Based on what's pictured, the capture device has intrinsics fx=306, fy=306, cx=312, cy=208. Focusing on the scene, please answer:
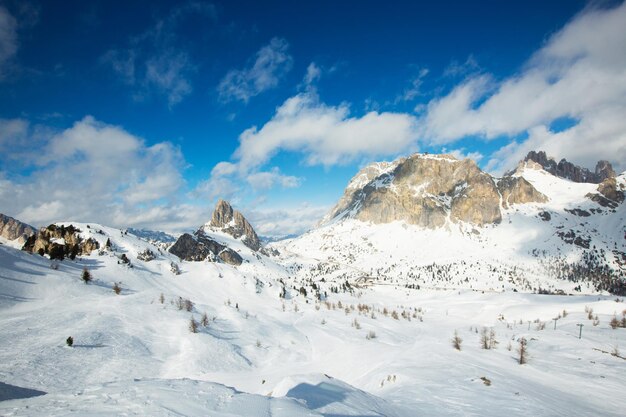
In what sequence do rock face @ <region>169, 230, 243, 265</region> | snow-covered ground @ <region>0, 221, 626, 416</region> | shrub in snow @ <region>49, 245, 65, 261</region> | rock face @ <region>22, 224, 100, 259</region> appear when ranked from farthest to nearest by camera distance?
rock face @ <region>169, 230, 243, 265</region> < rock face @ <region>22, 224, 100, 259</region> < shrub in snow @ <region>49, 245, 65, 261</region> < snow-covered ground @ <region>0, 221, 626, 416</region>

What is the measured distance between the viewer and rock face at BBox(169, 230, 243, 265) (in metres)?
148

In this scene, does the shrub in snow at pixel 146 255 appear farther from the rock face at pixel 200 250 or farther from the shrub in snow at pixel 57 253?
the rock face at pixel 200 250

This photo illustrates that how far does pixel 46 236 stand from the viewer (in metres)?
49.1

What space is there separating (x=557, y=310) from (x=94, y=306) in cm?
6802

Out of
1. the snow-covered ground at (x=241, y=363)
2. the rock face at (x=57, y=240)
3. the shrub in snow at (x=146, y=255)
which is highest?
the rock face at (x=57, y=240)

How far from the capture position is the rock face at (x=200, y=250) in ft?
485

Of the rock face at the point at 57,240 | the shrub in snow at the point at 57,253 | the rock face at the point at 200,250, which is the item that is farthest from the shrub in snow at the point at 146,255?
the rock face at the point at 200,250

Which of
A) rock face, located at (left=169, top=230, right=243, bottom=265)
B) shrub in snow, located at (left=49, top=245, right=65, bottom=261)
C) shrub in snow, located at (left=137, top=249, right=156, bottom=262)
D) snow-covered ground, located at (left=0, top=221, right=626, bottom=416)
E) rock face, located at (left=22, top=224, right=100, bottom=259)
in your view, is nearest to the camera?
snow-covered ground, located at (left=0, top=221, right=626, bottom=416)

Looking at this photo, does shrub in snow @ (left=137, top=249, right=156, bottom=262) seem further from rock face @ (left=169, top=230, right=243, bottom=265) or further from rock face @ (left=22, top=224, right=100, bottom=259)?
rock face @ (left=169, top=230, right=243, bottom=265)

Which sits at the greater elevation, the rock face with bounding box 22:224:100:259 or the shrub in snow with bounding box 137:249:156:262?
the rock face with bounding box 22:224:100:259

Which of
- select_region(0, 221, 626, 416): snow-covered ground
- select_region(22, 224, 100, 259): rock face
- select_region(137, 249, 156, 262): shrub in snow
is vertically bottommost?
select_region(0, 221, 626, 416): snow-covered ground

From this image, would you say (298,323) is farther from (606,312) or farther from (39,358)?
(606,312)

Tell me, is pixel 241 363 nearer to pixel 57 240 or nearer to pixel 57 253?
pixel 57 253

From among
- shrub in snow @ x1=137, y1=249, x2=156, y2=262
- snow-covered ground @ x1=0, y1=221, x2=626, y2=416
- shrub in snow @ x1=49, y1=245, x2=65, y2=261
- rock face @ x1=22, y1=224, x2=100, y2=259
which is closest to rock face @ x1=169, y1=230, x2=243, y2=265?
shrub in snow @ x1=137, y1=249, x2=156, y2=262
